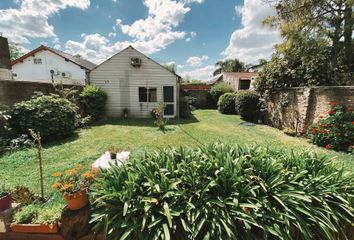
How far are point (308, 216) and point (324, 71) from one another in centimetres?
788

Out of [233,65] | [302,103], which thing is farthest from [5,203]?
[233,65]

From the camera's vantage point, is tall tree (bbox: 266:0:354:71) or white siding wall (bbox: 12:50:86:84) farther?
white siding wall (bbox: 12:50:86:84)

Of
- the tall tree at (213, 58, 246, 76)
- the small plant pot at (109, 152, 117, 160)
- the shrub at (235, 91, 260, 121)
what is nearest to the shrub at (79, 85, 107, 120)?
the small plant pot at (109, 152, 117, 160)

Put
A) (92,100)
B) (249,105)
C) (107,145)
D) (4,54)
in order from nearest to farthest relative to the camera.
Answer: (107,145), (4,54), (92,100), (249,105)

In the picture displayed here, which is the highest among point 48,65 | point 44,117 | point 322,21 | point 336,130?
point 322,21

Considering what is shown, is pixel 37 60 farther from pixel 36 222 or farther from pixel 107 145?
pixel 36 222

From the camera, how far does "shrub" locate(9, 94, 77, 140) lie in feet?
18.4

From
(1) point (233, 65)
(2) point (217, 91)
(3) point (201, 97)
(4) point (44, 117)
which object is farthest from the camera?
(1) point (233, 65)

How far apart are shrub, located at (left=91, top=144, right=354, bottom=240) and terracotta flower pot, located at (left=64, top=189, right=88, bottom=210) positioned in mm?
102

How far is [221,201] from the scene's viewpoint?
1.64m

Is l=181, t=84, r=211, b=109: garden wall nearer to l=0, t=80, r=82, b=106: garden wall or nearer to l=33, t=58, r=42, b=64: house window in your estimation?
l=0, t=80, r=82, b=106: garden wall

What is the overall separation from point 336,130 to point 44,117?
9.39m

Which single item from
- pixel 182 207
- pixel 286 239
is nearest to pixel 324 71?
pixel 286 239

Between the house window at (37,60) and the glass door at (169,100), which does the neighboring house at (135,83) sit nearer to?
the glass door at (169,100)
